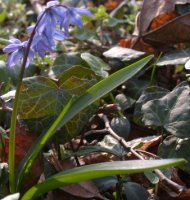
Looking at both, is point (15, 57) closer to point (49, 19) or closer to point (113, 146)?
point (49, 19)

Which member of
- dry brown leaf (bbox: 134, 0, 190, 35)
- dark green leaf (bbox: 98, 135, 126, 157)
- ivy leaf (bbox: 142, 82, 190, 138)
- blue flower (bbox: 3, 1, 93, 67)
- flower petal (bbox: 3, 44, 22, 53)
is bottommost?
dark green leaf (bbox: 98, 135, 126, 157)

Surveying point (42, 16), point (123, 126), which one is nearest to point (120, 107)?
point (123, 126)

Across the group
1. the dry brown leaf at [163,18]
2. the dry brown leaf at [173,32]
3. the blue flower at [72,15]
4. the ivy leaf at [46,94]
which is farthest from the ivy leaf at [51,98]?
the dry brown leaf at [163,18]

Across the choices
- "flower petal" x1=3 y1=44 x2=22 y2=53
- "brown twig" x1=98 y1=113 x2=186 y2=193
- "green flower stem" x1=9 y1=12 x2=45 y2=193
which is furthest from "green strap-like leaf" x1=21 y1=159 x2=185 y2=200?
"flower petal" x1=3 y1=44 x2=22 y2=53

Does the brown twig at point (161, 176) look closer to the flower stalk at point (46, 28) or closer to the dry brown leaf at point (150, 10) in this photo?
the flower stalk at point (46, 28)

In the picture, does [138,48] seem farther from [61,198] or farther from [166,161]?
[166,161]

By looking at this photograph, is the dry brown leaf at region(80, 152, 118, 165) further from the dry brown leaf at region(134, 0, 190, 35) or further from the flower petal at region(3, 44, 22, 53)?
the dry brown leaf at region(134, 0, 190, 35)
